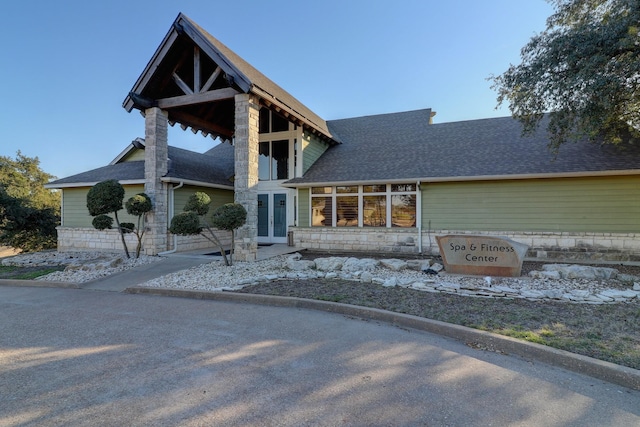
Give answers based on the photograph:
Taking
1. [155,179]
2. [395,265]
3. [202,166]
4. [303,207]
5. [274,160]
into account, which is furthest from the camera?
[202,166]

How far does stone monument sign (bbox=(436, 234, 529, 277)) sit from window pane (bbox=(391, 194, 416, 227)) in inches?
161

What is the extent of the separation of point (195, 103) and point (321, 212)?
6.05 metres

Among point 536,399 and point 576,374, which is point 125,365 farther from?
point 576,374

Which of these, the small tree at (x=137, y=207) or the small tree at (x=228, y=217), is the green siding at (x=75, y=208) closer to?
the small tree at (x=137, y=207)

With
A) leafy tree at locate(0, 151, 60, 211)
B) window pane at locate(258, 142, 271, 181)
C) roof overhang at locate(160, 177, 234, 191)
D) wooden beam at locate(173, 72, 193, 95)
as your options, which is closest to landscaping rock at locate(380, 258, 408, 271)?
window pane at locate(258, 142, 271, 181)

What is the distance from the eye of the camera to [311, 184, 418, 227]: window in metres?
11.9

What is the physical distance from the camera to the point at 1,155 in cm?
2825

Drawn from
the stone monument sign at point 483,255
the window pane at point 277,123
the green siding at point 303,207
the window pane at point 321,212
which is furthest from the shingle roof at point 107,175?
the stone monument sign at point 483,255

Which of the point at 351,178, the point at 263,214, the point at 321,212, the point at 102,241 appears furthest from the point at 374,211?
the point at 102,241

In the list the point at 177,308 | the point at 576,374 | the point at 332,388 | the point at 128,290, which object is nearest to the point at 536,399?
the point at 576,374

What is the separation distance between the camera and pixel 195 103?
10.6m

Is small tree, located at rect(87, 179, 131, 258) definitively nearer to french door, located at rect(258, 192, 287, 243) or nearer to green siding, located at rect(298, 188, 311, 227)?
french door, located at rect(258, 192, 287, 243)

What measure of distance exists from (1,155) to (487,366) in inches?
1556

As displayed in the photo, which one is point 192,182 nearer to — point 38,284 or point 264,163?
point 264,163
